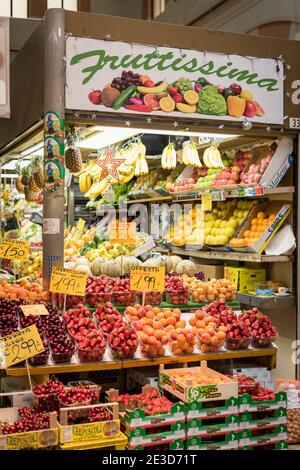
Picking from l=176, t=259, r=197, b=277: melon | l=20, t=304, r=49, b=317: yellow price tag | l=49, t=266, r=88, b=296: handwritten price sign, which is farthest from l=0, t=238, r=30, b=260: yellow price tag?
l=176, t=259, r=197, b=277: melon

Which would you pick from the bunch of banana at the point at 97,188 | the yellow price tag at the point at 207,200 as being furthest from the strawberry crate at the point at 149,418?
the bunch of banana at the point at 97,188

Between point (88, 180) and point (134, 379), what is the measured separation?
12.9 feet

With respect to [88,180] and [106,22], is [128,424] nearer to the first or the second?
[106,22]

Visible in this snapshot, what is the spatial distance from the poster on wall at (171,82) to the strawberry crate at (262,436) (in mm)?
2892

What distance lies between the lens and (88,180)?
796 cm

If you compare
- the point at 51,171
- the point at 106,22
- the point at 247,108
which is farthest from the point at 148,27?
the point at 51,171

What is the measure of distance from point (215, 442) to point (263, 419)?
35 centimetres

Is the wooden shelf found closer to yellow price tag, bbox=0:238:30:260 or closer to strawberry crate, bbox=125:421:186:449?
strawberry crate, bbox=125:421:186:449

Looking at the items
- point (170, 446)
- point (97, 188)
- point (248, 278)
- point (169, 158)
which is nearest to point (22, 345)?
point (170, 446)

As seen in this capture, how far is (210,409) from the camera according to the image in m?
3.54

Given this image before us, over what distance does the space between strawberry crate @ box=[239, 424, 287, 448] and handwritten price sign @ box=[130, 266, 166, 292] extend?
1.38 metres

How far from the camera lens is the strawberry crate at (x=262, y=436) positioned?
11.9 ft

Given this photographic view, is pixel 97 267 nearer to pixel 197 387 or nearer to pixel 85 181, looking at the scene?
pixel 85 181

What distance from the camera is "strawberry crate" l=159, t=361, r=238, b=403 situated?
3549 mm
